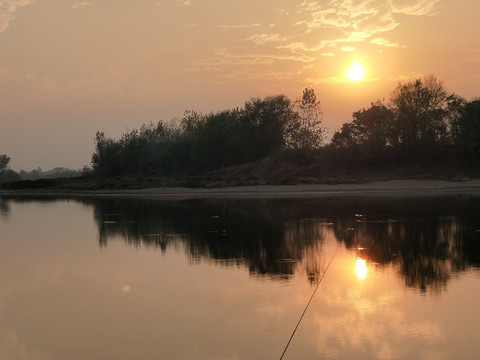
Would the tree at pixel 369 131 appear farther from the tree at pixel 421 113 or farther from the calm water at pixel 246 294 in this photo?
the calm water at pixel 246 294

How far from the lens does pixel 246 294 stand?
11.7 metres

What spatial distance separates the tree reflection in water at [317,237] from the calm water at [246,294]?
8 centimetres

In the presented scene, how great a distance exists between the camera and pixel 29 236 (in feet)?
80.9

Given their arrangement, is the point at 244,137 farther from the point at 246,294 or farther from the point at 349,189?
the point at 246,294

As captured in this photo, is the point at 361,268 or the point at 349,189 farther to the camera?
the point at 349,189

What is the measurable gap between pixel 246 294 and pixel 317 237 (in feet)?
29.5

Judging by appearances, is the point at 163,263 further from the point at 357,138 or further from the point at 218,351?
the point at 357,138

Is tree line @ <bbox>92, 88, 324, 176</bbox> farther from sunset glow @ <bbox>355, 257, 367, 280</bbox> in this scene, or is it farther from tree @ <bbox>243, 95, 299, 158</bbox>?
sunset glow @ <bbox>355, 257, 367, 280</bbox>

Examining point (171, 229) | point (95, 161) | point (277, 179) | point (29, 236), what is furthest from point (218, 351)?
point (95, 161)

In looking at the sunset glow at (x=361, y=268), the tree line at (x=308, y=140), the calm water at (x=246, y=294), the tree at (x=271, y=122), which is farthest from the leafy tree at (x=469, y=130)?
the sunset glow at (x=361, y=268)

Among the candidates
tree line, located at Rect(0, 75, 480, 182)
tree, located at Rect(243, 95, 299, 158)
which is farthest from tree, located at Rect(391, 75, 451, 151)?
tree, located at Rect(243, 95, 299, 158)

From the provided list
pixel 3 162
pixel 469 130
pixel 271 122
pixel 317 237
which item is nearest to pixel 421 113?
pixel 469 130

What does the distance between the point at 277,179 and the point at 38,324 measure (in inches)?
2204

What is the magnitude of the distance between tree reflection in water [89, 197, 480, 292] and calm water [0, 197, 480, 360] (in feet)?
0.25
